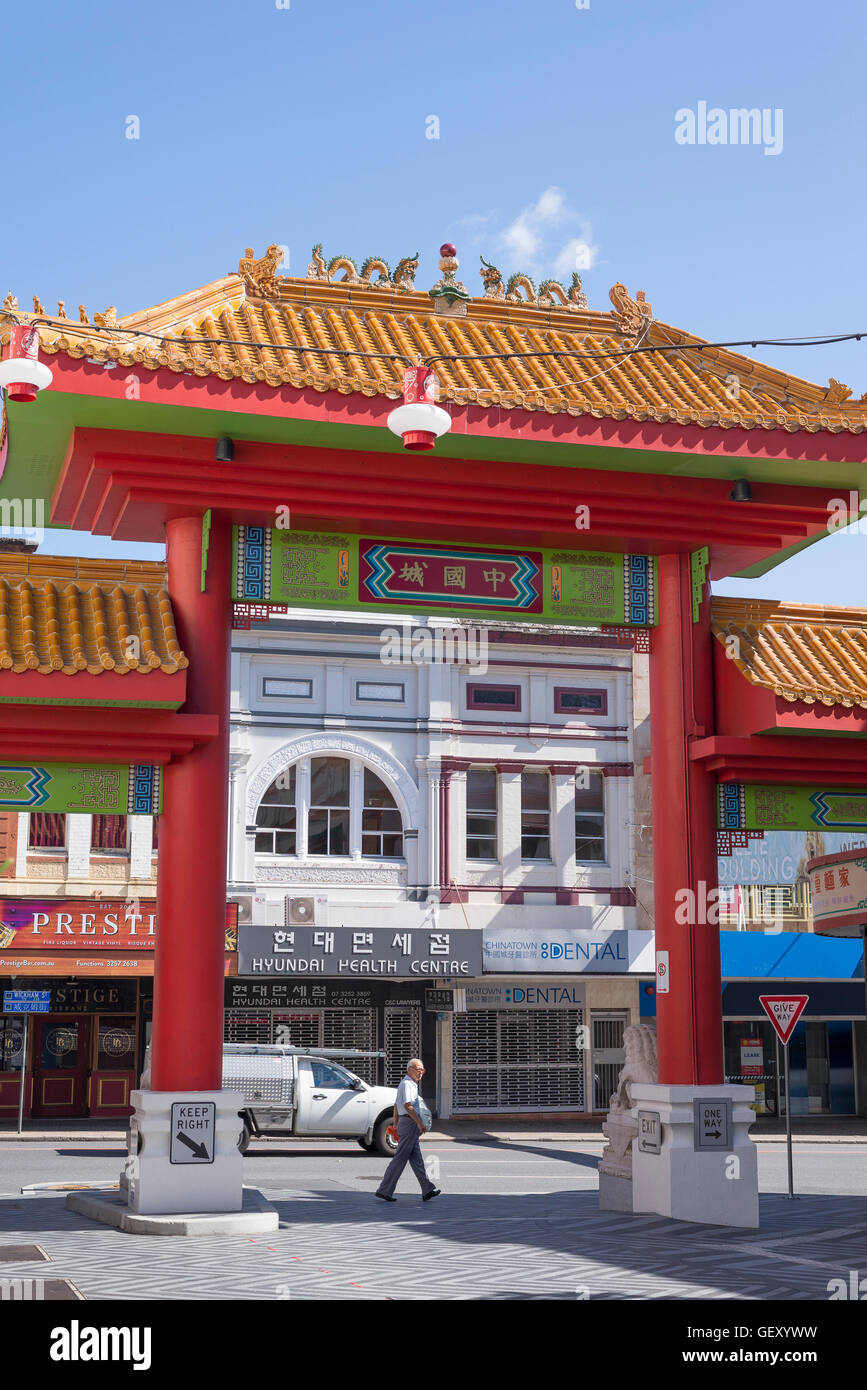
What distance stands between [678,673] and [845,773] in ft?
6.03

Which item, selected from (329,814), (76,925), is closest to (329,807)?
(329,814)

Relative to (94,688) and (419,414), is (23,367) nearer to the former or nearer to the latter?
(94,688)

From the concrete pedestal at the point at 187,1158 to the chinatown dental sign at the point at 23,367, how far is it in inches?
224

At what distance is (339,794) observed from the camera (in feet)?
98.7

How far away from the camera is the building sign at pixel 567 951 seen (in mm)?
29578

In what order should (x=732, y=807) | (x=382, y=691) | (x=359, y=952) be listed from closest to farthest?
(x=732, y=807) < (x=359, y=952) < (x=382, y=691)

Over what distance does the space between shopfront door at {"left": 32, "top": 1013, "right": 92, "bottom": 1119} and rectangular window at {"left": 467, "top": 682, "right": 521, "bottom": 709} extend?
33.8 feet

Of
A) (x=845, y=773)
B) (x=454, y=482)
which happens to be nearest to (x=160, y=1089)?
(x=454, y=482)

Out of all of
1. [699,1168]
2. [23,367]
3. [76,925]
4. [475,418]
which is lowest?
[699,1168]

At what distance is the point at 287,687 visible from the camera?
29.9m

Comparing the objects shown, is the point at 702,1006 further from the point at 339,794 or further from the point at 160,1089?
the point at 339,794

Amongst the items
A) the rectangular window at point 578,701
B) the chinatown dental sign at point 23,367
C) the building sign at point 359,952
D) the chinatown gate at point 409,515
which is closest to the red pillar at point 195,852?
the chinatown gate at point 409,515

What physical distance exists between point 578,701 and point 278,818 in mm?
6920

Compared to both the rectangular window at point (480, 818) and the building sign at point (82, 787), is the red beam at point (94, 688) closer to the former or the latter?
the building sign at point (82, 787)
